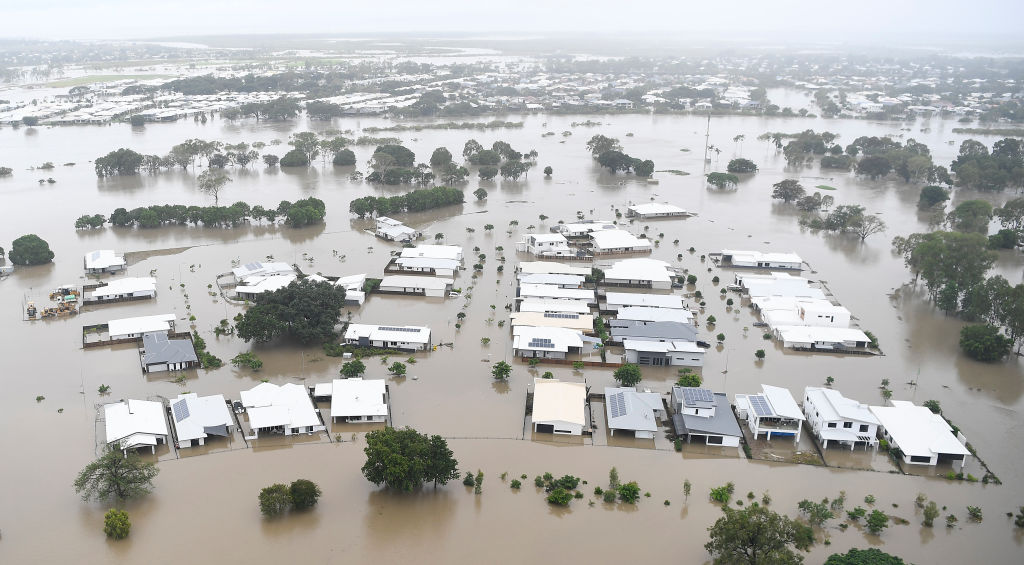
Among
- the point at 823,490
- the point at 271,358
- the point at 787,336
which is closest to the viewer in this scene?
the point at 823,490

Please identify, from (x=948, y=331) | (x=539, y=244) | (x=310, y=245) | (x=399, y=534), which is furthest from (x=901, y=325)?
(x=310, y=245)

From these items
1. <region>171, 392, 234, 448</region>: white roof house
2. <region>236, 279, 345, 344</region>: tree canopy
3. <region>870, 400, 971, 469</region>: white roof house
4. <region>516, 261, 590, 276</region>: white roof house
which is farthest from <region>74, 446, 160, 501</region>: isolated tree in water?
<region>870, 400, 971, 469</region>: white roof house

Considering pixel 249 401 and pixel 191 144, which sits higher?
pixel 191 144

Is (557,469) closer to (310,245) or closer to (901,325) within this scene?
(901,325)

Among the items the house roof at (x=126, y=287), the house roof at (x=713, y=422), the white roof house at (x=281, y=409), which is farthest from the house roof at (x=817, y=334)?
the house roof at (x=126, y=287)

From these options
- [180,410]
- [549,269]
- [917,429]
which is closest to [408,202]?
[549,269]

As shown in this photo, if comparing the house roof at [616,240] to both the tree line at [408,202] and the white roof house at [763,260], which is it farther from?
the tree line at [408,202]

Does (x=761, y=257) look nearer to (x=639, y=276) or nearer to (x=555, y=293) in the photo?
(x=639, y=276)

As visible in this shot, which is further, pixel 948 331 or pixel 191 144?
pixel 191 144
